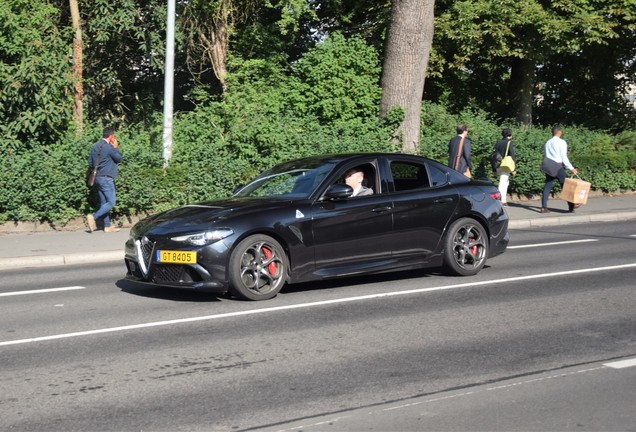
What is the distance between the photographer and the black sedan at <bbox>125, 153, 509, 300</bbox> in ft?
33.0

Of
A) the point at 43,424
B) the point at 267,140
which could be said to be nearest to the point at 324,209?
the point at 43,424

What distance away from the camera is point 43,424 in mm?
6004

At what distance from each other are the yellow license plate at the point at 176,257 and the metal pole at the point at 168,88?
8.82 meters

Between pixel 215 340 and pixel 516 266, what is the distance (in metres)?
5.82

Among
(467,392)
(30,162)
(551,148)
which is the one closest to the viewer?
(467,392)

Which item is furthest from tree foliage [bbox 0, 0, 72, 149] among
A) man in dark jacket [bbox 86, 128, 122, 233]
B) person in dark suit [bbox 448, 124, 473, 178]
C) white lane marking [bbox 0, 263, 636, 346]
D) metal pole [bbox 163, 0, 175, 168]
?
white lane marking [bbox 0, 263, 636, 346]

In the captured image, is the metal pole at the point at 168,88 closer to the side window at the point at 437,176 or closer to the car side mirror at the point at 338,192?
the side window at the point at 437,176

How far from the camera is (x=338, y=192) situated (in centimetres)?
1068

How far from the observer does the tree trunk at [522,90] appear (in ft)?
104

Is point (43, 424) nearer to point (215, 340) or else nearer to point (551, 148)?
point (215, 340)

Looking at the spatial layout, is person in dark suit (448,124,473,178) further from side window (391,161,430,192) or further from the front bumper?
the front bumper

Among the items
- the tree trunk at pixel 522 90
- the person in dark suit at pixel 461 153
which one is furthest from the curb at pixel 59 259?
the tree trunk at pixel 522 90

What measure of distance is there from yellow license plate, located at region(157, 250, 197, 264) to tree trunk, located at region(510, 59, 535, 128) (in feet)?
76.2

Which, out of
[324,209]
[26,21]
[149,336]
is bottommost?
[149,336]
